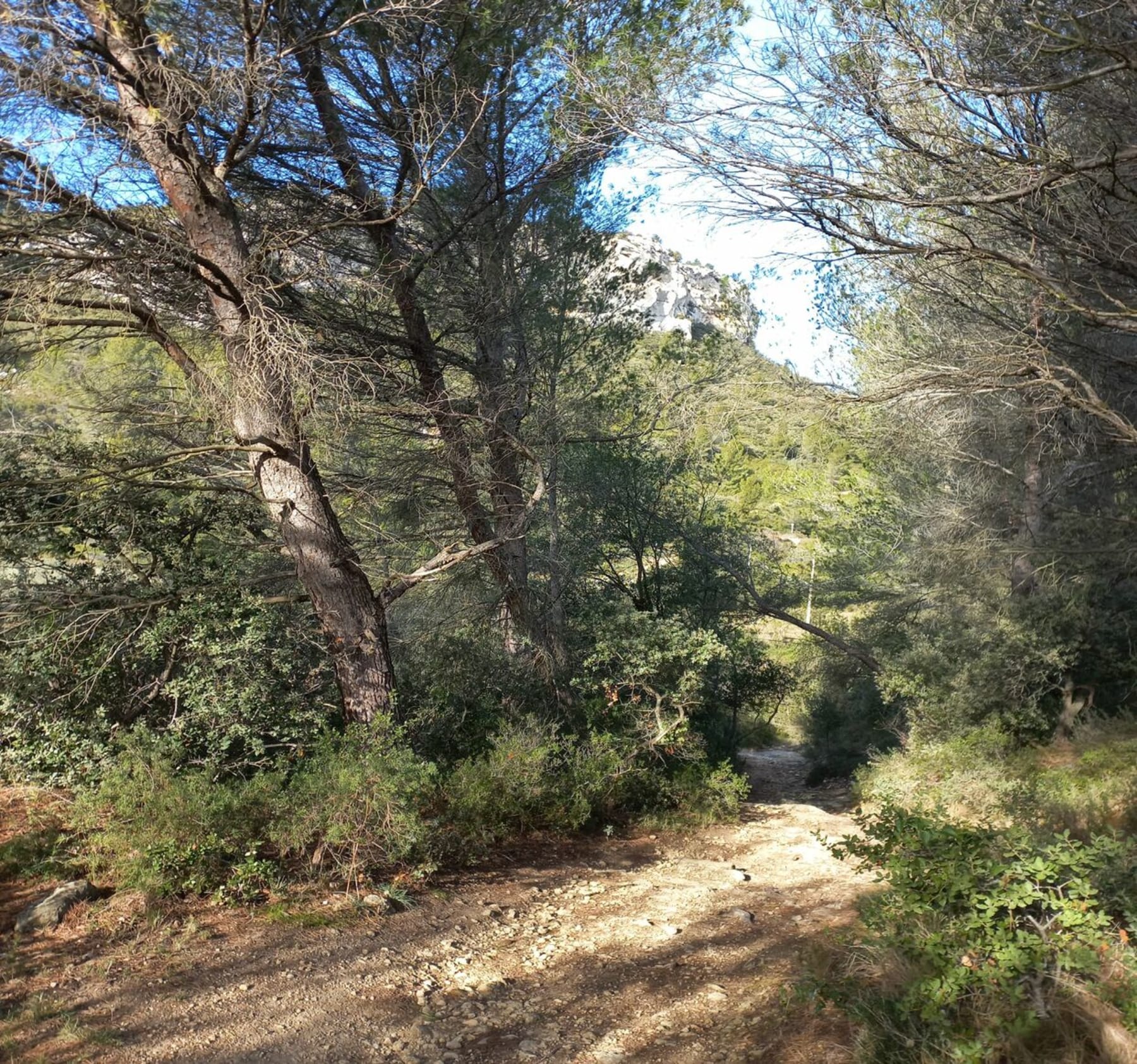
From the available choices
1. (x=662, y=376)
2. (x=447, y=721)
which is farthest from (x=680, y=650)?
(x=662, y=376)

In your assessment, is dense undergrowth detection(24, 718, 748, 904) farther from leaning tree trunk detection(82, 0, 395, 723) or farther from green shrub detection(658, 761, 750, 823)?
green shrub detection(658, 761, 750, 823)

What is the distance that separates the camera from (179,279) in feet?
23.0

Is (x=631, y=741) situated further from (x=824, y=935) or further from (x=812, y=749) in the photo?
(x=812, y=749)

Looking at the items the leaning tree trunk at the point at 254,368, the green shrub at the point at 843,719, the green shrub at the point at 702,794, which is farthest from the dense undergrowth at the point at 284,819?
the green shrub at the point at 843,719

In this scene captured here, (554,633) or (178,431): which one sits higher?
(178,431)

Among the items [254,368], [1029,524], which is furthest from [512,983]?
[1029,524]

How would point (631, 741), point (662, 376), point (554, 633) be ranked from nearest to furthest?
point (631, 741)
point (554, 633)
point (662, 376)

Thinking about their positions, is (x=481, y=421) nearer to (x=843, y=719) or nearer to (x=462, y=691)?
(x=462, y=691)

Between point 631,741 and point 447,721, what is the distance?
2090 millimetres

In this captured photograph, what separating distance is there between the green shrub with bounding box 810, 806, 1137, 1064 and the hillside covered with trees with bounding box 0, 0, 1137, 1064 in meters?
0.02

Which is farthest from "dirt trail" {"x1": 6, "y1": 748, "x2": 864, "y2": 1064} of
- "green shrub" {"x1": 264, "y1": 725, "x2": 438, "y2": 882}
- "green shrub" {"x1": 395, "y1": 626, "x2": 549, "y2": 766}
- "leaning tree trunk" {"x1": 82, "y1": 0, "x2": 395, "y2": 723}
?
"leaning tree trunk" {"x1": 82, "y1": 0, "x2": 395, "y2": 723}

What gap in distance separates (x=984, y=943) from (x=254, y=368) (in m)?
5.39

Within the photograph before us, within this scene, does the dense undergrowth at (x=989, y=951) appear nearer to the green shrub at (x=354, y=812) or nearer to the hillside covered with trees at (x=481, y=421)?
the hillside covered with trees at (x=481, y=421)

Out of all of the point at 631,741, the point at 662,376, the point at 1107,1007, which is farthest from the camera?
the point at 662,376
